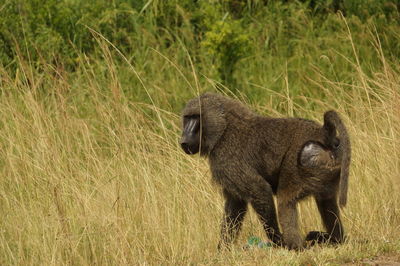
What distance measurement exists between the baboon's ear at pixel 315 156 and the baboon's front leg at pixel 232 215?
0.70m

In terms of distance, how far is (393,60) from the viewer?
10.1 m

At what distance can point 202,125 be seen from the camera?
20.4 feet

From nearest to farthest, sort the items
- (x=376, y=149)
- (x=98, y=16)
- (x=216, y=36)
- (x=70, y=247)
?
(x=70, y=247) → (x=376, y=149) → (x=216, y=36) → (x=98, y=16)

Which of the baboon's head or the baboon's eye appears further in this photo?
the baboon's head

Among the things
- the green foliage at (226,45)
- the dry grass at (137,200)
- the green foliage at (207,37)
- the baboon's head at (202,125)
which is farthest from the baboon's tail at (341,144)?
the green foliage at (226,45)

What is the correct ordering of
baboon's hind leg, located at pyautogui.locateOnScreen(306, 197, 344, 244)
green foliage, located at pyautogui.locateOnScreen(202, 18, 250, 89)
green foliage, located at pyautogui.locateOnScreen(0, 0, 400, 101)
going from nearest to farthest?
1. baboon's hind leg, located at pyautogui.locateOnScreen(306, 197, 344, 244)
2. green foliage, located at pyautogui.locateOnScreen(202, 18, 250, 89)
3. green foliage, located at pyautogui.locateOnScreen(0, 0, 400, 101)

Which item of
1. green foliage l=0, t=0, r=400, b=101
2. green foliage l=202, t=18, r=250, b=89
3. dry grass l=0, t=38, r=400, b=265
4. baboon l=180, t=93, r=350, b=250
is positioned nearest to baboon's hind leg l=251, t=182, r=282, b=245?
baboon l=180, t=93, r=350, b=250

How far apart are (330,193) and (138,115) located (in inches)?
97.0

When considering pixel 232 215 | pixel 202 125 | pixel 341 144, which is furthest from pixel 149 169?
pixel 341 144

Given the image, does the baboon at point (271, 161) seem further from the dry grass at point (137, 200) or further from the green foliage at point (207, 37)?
the green foliage at point (207, 37)

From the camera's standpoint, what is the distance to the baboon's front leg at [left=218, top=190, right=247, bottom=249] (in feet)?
20.0

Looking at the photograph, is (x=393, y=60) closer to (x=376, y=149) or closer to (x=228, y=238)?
(x=376, y=149)

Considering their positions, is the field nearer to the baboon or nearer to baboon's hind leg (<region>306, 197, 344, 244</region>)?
baboon's hind leg (<region>306, 197, 344, 244</region>)

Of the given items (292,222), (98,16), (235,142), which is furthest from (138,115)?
(98,16)
